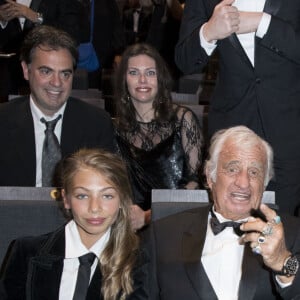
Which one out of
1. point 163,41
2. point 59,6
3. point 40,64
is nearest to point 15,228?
point 40,64

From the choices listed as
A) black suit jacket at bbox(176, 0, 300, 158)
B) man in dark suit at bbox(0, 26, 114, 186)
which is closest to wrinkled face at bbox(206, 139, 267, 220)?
black suit jacket at bbox(176, 0, 300, 158)

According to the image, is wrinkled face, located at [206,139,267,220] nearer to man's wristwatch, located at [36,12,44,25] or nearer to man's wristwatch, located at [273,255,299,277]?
man's wristwatch, located at [273,255,299,277]

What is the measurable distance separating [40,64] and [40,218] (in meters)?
1.06

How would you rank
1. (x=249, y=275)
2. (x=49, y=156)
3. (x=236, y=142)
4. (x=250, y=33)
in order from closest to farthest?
(x=249, y=275), (x=236, y=142), (x=250, y=33), (x=49, y=156)

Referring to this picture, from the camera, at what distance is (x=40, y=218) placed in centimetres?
290

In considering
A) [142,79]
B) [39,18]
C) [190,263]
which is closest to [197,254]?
[190,263]

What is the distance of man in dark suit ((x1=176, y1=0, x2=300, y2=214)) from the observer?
121 inches

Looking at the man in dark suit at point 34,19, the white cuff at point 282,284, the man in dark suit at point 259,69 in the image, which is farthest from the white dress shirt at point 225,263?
the man in dark suit at point 34,19

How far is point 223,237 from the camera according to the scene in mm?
2738

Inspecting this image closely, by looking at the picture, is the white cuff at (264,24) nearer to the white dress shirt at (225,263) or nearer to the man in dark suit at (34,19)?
the white dress shirt at (225,263)

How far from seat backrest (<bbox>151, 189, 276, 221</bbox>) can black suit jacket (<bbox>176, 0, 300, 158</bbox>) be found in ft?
1.39

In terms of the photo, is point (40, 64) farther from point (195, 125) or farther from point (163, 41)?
point (163, 41)

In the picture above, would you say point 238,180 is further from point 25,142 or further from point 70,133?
point 25,142

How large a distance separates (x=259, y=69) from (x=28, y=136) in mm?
1177
